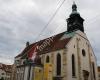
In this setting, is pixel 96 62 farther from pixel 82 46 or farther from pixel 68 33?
pixel 68 33

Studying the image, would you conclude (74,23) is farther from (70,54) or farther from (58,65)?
(58,65)

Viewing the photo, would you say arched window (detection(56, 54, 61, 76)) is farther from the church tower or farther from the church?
the church tower

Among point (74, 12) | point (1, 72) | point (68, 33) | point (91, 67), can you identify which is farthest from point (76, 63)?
point (1, 72)

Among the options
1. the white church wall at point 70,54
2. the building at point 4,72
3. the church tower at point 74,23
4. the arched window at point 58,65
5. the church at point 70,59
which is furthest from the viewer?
the building at point 4,72

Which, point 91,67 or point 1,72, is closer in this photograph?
point 91,67

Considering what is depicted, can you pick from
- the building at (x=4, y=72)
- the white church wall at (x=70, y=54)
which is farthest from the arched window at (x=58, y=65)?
the building at (x=4, y=72)

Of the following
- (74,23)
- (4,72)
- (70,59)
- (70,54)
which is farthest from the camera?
(4,72)

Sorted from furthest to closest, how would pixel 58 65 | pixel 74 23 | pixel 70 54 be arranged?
pixel 74 23 < pixel 58 65 < pixel 70 54

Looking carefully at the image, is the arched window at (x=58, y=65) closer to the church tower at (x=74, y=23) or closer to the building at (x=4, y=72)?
the church tower at (x=74, y=23)

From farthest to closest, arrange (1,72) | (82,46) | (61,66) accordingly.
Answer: (1,72) < (82,46) < (61,66)

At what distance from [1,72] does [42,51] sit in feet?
124

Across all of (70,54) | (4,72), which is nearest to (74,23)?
Answer: (70,54)

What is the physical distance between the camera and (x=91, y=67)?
100ft

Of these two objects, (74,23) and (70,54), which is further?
(74,23)
